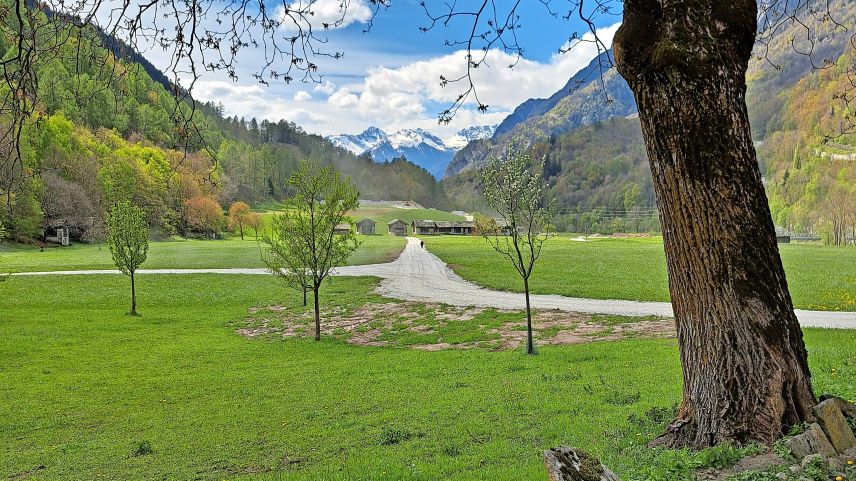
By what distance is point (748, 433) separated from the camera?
428cm

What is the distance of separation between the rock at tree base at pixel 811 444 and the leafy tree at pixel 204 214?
11049 centimetres

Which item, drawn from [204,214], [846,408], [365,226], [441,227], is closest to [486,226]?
[846,408]

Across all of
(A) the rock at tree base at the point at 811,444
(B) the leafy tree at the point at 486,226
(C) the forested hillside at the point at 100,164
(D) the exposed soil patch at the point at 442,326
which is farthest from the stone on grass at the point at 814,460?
(B) the leafy tree at the point at 486,226

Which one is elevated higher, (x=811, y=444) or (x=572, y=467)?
(x=572, y=467)

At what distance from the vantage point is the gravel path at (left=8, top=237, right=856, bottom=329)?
21659 millimetres

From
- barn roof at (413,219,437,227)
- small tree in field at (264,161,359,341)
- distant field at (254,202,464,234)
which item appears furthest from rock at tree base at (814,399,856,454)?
distant field at (254,202,464,234)

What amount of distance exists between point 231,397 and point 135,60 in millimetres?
9842

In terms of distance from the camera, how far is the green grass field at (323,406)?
7.04 m

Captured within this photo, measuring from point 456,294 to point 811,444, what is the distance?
28.2 meters

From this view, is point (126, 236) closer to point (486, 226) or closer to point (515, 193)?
point (486, 226)

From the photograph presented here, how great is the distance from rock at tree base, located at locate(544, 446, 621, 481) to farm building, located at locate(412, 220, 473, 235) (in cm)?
13631

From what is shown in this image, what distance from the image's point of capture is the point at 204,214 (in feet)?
345

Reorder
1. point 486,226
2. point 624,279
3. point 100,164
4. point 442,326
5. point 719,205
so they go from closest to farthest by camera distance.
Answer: point 719,205, point 486,226, point 442,326, point 624,279, point 100,164

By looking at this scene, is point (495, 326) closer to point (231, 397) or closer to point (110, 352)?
point (231, 397)
